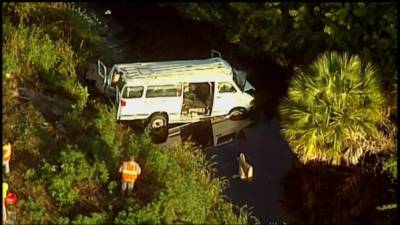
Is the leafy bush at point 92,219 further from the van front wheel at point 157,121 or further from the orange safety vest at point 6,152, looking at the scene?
the van front wheel at point 157,121

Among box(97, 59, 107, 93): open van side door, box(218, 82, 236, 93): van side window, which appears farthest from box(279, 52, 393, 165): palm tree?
box(97, 59, 107, 93): open van side door

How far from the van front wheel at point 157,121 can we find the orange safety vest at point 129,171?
13.4 ft

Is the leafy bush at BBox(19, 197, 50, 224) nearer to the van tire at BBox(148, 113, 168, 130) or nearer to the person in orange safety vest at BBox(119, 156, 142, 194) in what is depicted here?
the person in orange safety vest at BBox(119, 156, 142, 194)

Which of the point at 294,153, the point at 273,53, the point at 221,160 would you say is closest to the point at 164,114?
the point at 221,160

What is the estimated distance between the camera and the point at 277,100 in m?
23.6

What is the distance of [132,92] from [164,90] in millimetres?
768

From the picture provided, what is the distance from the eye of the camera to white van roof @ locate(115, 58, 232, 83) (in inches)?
838

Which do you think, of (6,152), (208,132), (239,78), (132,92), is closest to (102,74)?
(132,92)

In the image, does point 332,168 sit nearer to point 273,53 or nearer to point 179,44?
point 273,53

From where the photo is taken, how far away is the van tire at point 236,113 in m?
22.5

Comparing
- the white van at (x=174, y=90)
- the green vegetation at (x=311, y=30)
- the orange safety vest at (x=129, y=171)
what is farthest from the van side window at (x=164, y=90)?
the green vegetation at (x=311, y=30)

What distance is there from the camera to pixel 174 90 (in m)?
21.5

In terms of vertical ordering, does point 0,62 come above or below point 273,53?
below

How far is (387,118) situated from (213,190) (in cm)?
481
